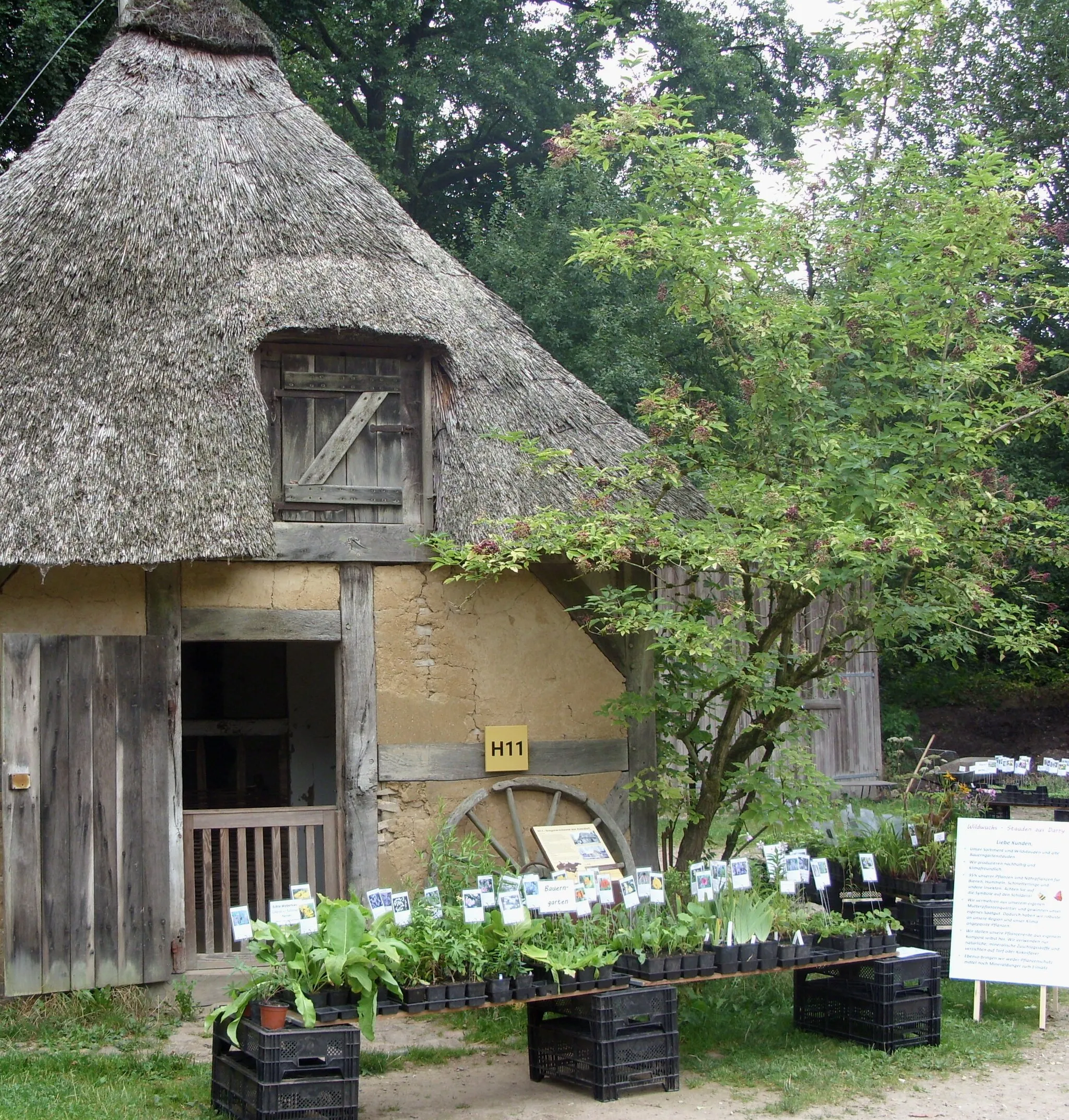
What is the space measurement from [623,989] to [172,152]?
6084 millimetres

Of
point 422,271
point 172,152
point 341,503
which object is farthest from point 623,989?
point 172,152

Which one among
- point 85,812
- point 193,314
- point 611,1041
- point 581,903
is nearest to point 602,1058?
point 611,1041

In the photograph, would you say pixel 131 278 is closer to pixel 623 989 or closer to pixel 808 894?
pixel 623 989

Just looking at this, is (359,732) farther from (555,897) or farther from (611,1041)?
(611,1041)

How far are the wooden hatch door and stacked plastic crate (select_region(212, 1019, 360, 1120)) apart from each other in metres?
2.05

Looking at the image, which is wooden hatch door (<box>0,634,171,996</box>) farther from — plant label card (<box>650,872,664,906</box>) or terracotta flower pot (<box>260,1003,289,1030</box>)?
plant label card (<box>650,872,664,906</box>)

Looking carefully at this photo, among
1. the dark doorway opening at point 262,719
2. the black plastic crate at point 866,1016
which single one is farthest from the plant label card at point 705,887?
the dark doorway opening at point 262,719

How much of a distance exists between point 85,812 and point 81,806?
3 cm

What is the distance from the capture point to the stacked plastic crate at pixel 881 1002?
6.03m

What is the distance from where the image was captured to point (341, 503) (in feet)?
25.2

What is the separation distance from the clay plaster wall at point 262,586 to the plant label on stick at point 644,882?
2520 millimetres

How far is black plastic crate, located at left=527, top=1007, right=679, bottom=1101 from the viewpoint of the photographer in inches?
213

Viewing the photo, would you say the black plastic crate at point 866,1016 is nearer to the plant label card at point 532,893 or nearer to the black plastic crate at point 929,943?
the black plastic crate at point 929,943

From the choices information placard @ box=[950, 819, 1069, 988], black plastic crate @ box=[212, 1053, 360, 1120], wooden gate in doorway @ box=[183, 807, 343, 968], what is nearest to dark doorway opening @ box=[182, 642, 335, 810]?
wooden gate in doorway @ box=[183, 807, 343, 968]
